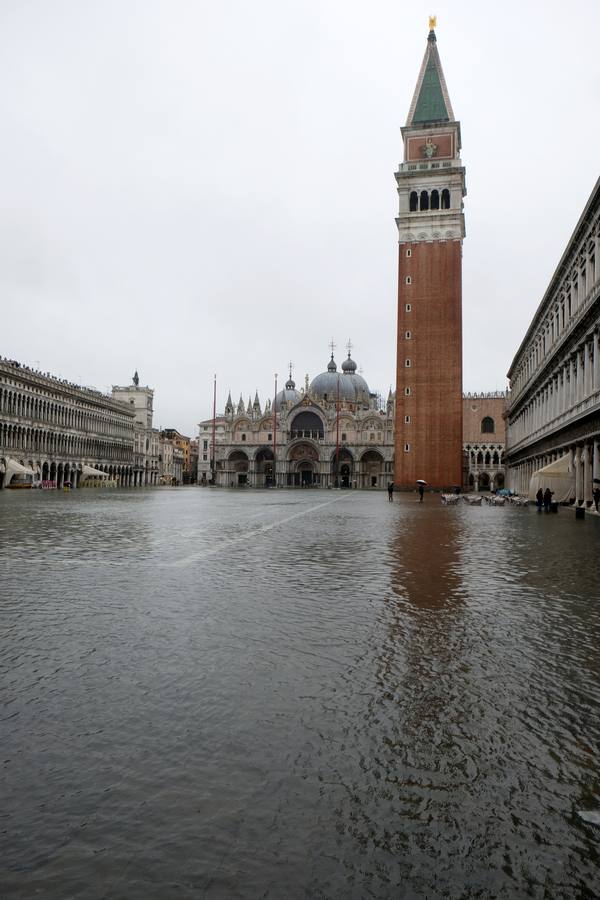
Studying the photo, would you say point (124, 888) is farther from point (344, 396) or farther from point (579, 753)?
point (344, 396)

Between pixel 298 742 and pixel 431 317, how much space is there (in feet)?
217

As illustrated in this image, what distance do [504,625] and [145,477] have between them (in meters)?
101

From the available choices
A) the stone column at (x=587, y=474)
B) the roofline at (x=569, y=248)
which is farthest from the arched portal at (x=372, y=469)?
the stone column at (x=587, y=474)

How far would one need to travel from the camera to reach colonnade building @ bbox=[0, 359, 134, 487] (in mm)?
60844

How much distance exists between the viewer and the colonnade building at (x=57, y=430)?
200 ft

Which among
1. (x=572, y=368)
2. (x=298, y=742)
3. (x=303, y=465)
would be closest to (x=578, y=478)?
(x=572, y=368)

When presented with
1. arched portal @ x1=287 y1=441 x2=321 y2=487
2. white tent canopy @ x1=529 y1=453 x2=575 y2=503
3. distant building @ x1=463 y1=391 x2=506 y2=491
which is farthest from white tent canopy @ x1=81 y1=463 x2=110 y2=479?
white tent canopy @ x1=529 y1=453 x2=575 y2=503

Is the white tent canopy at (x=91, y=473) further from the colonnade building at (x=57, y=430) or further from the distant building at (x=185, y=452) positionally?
the distant building at (x=185, y=452)

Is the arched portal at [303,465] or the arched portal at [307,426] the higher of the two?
the arched portal at [307,426]

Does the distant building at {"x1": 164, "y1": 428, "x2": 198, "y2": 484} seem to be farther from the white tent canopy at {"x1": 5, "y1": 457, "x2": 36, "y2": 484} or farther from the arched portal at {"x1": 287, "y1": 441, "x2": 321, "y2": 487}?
the white tent canopy at {"x1": 5, "y1": 457, "x2": 36, "y2": 484}

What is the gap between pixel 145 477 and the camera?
104 meters

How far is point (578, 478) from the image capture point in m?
30.5

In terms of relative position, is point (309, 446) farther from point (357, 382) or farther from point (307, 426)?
point (357, 382)

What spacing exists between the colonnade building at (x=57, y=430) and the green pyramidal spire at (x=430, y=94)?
1993 inches
